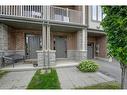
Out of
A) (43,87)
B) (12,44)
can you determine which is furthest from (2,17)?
(43,87)

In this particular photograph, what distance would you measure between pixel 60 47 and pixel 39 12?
4.33m

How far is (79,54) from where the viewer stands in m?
12.6

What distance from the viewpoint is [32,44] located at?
12930 mm

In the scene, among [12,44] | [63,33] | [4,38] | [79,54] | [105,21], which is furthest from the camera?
[63,33]

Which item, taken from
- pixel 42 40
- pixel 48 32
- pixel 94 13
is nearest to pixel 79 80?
pixel 48 32

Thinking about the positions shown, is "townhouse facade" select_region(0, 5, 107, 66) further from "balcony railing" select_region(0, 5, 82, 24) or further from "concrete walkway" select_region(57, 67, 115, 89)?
"concrete walkway" select_region(57, 67, 115, 89)

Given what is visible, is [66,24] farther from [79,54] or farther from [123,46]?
[123,46]

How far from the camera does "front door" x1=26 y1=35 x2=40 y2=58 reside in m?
12.7

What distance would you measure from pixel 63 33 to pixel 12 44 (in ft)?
17.4

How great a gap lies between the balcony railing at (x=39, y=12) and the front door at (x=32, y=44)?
86.3 inches

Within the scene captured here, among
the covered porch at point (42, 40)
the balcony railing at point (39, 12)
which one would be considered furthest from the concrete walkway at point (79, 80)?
the balcony railing at point (39, 12)

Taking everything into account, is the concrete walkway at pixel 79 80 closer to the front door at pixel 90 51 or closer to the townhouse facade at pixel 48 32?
the townhouse facade at pixel 48 32

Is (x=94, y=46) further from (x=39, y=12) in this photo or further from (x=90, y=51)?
(x=39, y=12)

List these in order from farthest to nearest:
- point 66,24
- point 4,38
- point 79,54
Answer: point 79,54, point 66,24, point 4,38
